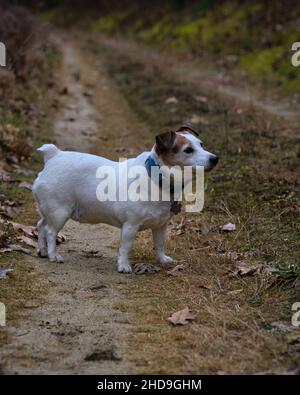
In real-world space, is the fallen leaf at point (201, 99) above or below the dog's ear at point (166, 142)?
above

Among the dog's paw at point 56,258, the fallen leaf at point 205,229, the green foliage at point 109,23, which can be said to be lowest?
the dog's paw at point 56,258

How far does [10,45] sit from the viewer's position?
46.6 ft

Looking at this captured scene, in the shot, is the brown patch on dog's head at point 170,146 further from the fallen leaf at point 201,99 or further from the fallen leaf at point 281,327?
the fallen leaf at point 201,99

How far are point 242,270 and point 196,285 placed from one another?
44 cm

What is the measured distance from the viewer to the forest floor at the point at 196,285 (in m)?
4.11

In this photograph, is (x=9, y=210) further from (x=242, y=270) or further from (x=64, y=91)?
(x=64, y=91)

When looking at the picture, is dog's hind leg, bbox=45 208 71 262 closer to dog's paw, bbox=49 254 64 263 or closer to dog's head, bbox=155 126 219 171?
dog's paw, bbox=49 254 64 263

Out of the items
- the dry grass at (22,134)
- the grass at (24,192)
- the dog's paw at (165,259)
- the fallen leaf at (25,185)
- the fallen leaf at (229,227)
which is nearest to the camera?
the grass at (24,192)

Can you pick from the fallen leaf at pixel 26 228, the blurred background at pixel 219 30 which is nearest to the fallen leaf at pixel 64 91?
the blurred background at pixel 219 30

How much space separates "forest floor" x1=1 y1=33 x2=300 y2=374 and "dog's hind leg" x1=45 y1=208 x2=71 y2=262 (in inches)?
3.9

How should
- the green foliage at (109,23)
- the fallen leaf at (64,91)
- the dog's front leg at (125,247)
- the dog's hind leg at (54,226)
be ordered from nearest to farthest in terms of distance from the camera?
the dog's front leg at (125,247), the dog's hind leg at (54,226), the fallen leaf at (64,91), the green foliage at (109,23)

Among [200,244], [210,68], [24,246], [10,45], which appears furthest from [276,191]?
[210,68]

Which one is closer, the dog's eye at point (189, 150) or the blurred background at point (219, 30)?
the dog's eye at point (189, 150)

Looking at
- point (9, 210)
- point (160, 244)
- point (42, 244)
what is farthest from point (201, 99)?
point (42, 244)
